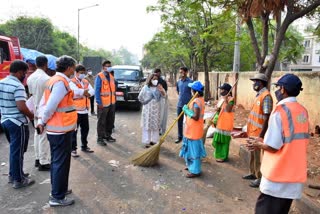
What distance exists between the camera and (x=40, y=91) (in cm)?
475

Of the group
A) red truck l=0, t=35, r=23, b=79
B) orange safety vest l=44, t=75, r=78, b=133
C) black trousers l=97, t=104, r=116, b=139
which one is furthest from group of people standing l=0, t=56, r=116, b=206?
red truck l=0, t=35, r=23, b=79

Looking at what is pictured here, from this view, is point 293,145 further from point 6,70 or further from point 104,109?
point 6,70

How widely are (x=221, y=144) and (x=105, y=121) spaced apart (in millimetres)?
2762

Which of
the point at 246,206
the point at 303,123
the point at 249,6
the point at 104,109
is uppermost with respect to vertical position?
the point at 249,6

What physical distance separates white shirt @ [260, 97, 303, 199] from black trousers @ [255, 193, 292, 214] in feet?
0.21

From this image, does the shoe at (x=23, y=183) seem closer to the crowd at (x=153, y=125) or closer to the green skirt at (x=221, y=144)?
the crowd at (x=153, y=125)

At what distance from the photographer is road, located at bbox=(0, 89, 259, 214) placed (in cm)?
378

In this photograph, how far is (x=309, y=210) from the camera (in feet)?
11.5

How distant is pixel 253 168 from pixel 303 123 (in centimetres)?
253

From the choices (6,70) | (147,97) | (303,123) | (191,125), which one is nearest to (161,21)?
(6,70)

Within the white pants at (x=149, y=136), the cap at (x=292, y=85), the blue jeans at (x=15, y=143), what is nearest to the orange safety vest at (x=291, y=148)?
the cap at (x=292, y=85)

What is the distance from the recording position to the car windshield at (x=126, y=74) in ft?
41.5

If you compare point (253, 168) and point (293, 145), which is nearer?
point (293, 145)

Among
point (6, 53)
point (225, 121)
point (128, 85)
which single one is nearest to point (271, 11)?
point (225, 121)
